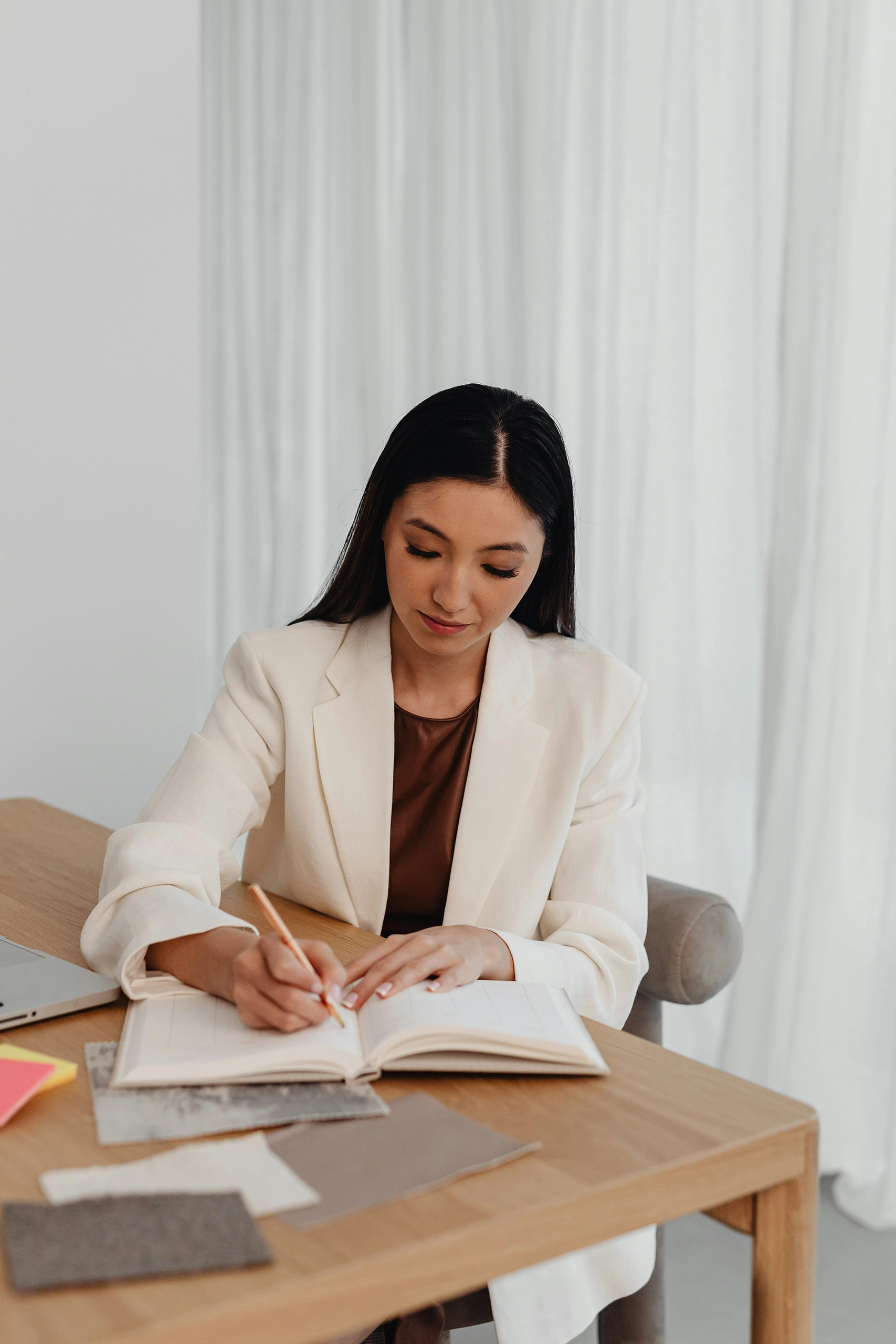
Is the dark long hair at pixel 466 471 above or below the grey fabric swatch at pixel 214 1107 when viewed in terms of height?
above

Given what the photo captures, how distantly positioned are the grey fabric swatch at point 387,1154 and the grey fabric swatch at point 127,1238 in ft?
0.15

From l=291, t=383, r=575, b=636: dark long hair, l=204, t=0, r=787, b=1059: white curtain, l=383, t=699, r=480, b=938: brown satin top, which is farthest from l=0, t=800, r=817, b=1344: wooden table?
l=204, t=0, r=787, b=1059: white curtain

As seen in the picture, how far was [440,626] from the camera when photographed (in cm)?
146

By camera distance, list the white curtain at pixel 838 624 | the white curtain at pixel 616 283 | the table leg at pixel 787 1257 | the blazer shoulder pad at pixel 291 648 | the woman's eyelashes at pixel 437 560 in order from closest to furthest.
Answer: the table leg at pixel 787 1257
the woman's eyelashes at pixel 437 560
the blazer shoulder pad at pixel 291 648
the white curtain at pixel 838 624
the white curtain at pixel 616 283

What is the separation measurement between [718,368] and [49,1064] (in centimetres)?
186

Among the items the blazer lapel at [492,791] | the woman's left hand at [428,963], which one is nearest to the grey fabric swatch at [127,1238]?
the woman's left hand at [428,963]

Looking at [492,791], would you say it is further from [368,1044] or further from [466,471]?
[368,1044]

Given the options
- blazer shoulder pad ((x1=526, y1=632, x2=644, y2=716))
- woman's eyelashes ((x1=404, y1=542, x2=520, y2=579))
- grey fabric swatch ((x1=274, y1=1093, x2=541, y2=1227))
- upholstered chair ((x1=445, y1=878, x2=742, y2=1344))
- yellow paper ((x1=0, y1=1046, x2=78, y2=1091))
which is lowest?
upholstered chair ((x1=445, y1=878, x2=742, y2=1344))

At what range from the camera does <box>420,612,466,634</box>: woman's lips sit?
4.76 feet

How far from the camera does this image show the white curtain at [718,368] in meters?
2.16

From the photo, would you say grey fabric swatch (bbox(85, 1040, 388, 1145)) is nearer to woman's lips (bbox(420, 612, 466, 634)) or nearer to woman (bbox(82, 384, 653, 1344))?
woman (bbox(82, 384, 653, 1344))

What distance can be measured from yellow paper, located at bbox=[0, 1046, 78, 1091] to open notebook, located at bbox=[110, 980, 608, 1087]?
1.4 inches

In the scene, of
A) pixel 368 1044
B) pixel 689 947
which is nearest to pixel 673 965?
pixel 689 947

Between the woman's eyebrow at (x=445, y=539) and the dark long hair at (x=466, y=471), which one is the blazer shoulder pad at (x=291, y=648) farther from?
the woman's eyebrow at (x=445, y=539)
